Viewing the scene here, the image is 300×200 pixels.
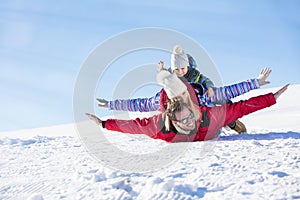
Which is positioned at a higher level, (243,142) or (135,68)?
(135,68)

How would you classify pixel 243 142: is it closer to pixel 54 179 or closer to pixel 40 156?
pixel 54 179

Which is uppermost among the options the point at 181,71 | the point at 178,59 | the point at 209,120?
the point at 178,59

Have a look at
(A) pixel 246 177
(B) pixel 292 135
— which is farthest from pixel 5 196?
(B) pixel 292 135

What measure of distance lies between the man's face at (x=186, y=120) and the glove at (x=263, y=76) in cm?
87

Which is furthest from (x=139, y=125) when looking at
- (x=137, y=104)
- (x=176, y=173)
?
(x=176, y=173)

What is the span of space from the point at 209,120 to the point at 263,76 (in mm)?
777

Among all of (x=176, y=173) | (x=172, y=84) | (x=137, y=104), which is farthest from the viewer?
(x=137, y=104)

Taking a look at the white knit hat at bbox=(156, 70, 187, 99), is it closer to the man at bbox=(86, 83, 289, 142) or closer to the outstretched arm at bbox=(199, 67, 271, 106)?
the man at bbox=(86, 83, 289, 142)

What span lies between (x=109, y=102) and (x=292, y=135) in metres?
2.36

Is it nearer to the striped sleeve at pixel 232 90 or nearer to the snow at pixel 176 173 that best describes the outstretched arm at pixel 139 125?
the snow at pixel 176 173

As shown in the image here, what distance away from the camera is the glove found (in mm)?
3775

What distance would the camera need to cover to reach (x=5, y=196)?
8.03ft

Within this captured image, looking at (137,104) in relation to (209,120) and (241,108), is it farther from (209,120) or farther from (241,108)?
(241,108)

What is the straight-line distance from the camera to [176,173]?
255 cm
